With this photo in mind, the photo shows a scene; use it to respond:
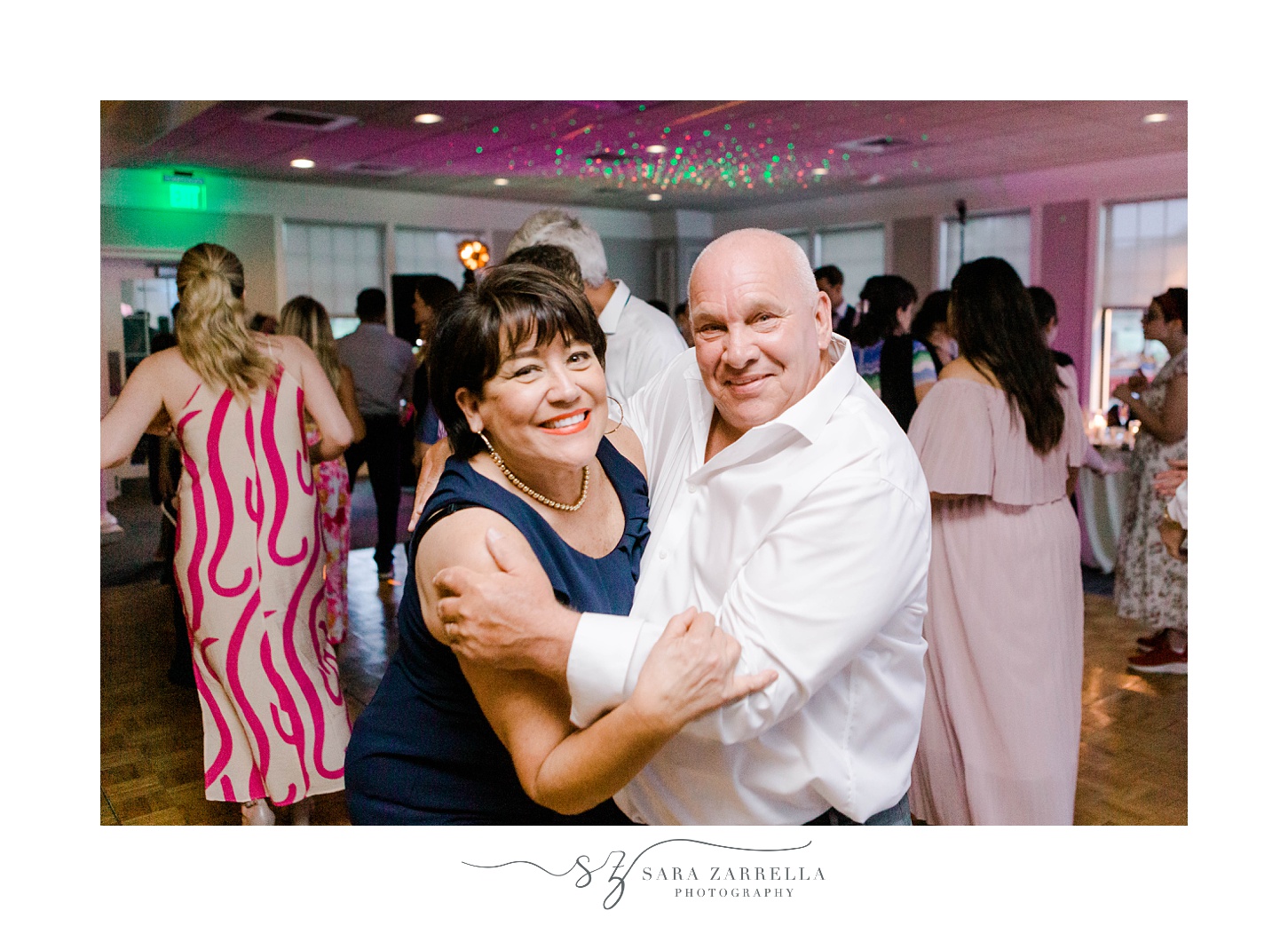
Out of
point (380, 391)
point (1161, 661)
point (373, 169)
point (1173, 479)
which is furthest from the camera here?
point (373, 169)

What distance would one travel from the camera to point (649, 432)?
2.01 m

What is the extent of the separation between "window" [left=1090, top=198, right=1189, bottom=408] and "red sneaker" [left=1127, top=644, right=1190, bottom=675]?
4.82 meters

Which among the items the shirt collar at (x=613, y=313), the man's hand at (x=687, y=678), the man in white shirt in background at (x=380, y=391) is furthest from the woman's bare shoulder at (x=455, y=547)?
the man in white shirt in background at (x=380, y=391)

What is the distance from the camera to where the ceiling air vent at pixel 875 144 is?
7.40 metres

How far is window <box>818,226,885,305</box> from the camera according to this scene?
37.2 ft

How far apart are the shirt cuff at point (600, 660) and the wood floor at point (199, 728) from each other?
1070mm

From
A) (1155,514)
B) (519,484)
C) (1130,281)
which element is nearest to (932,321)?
(1155,514)

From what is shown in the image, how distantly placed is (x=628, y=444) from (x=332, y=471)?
3.02 m

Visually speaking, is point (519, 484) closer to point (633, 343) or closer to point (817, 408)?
point (817, 408)

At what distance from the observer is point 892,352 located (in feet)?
12.8

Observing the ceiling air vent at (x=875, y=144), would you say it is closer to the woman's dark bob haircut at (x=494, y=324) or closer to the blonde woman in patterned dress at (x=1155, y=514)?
the blonde woman in patterned dress at (x=1155, y=514)

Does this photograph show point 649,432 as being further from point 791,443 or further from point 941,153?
point 941,153
